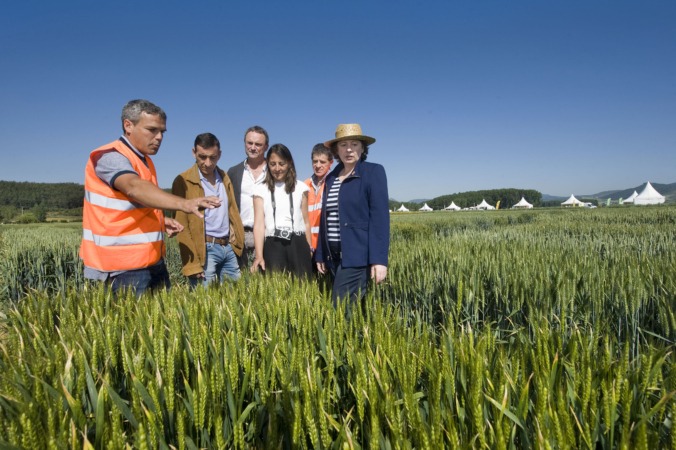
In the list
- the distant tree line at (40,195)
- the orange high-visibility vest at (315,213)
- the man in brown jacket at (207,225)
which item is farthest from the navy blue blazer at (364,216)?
the distant tree line at (40,195)

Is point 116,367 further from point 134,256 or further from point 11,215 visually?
point 11,215

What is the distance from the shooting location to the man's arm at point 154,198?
2.38 metres

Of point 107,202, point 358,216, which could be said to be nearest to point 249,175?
point 358,216

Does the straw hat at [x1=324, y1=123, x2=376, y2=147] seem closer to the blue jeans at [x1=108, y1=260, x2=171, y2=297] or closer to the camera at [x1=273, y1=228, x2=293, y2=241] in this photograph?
the camera at [x1=273, y1=228, x2=293, y2=241]

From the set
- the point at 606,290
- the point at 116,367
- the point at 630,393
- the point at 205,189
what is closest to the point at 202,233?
the point at 205,189

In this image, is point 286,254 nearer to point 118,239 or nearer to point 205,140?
point 205,140

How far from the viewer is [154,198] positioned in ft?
7.82

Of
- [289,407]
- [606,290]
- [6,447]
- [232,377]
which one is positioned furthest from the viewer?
[606,290]

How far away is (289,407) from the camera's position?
1112 mm

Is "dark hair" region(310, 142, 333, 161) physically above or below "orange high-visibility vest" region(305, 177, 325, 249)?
above

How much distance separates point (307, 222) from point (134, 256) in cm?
172

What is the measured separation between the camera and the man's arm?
2.38m

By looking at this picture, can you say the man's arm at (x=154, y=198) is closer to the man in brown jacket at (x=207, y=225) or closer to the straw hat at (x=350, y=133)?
the man in brown jacket at (x=207, y=225)

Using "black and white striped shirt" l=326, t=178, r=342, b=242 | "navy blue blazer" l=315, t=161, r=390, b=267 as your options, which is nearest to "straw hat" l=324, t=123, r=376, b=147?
"navy blue blazer" l=315, t=161, r=390, b=267
